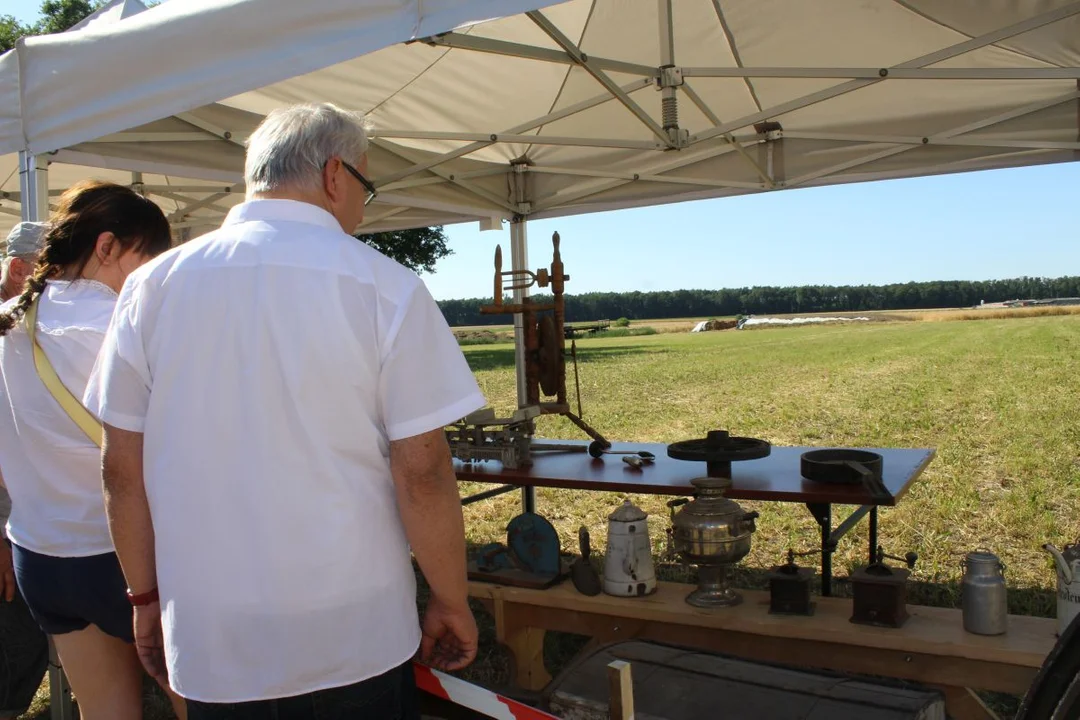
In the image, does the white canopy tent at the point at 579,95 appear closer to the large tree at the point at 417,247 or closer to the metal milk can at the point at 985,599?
the metal milk can at the point at 985,599

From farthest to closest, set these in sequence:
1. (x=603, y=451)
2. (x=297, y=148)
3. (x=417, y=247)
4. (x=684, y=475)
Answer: (x=417, y=247) → (x=603, y=451) → (x=684, y=475) → (x=297, y=148)

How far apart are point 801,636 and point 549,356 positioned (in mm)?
A: 1467

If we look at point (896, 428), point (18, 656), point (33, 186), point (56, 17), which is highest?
point (56, 17)

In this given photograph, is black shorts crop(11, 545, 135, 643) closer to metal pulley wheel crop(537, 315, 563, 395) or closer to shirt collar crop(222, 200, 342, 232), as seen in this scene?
shirt collar crop(222, 200, 342, 232)

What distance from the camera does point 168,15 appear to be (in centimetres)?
219

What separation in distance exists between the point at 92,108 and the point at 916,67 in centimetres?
270

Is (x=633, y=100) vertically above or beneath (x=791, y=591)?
above

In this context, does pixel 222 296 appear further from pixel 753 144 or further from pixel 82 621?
pixel 753 144

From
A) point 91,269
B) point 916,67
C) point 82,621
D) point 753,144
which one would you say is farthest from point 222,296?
point 753,144

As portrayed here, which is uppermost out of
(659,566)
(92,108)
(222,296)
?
(92,108)

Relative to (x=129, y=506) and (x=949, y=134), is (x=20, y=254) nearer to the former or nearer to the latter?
(x=129, y=506)

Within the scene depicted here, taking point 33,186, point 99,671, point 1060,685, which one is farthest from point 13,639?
point 1060,685

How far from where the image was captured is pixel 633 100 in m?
3.62

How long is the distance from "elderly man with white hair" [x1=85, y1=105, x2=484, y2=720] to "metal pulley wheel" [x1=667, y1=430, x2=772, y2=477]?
1.83 m
